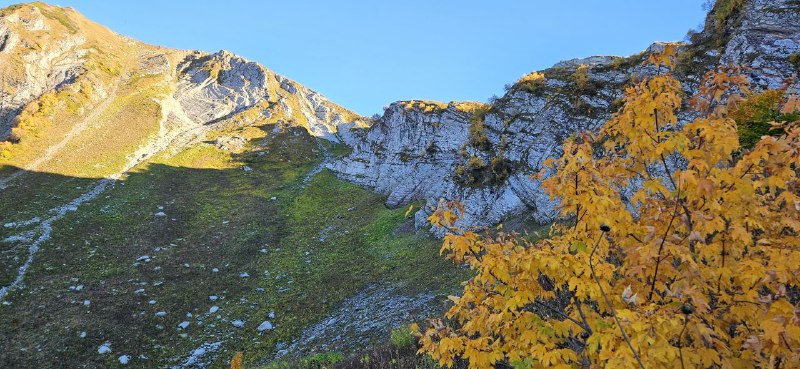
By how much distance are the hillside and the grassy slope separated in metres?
0.11

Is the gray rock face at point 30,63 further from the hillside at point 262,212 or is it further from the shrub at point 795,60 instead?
the shrub at point 795,60

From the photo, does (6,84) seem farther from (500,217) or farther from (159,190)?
(500,217)

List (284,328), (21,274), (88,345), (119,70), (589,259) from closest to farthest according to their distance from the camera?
(589,259) → (88,345) → (284,328) → (21,274) → (119,70)

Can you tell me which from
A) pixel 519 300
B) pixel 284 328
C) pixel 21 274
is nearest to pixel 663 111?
pixel 519 300

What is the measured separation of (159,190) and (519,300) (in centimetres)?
4112

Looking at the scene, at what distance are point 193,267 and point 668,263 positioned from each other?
983 inches

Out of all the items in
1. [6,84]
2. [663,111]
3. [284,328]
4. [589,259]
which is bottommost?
[284,328]

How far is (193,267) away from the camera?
935 inches

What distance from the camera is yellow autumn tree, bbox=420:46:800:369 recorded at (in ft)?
12.3

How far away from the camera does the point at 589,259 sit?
4.64 m

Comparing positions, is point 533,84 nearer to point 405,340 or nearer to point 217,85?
point 405,340

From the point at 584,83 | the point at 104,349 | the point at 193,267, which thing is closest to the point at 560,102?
the point at 584,83

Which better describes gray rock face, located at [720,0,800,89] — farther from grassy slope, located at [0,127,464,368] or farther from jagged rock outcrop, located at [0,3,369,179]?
jagged rock outcrop, located at [0,3,369,179]

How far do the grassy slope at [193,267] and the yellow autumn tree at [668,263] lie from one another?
11032 millimetres
